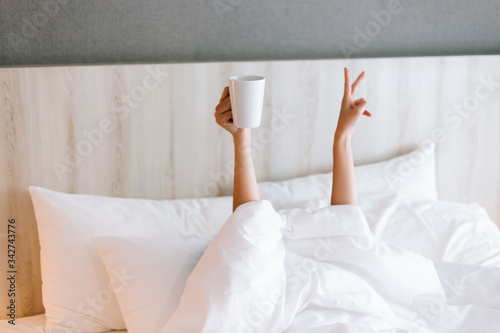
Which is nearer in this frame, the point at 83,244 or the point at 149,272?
the point at 149,272

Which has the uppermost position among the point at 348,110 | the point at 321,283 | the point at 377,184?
the point at 348,110

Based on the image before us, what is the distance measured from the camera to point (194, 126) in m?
1.66

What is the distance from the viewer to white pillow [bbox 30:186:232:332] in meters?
1.39

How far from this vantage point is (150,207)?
1.55 m

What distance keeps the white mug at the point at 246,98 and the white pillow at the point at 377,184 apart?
0.52m

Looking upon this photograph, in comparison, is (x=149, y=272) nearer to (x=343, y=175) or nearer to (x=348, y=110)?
(x=343, y=175)

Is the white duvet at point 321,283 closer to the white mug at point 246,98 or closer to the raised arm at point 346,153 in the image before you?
the raised arm at point 346,153

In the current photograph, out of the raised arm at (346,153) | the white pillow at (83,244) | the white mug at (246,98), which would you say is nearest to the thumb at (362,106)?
the raised arm at (346,153)

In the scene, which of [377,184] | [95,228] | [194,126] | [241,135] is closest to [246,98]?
[241,135]

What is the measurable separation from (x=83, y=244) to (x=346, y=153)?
855 millimetres

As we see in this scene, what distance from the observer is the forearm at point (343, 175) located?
5.14 ft

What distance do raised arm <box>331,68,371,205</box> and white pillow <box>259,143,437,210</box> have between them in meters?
0.12

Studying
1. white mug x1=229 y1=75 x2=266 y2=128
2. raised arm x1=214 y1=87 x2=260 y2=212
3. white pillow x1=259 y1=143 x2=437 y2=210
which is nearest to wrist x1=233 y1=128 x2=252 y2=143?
raised arm x1=214 y1=87 x2=260 y2=212

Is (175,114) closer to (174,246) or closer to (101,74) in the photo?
(101,74)
